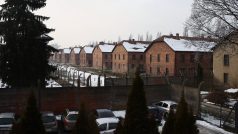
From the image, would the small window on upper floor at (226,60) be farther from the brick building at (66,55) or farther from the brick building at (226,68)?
the brick building at (66,55)

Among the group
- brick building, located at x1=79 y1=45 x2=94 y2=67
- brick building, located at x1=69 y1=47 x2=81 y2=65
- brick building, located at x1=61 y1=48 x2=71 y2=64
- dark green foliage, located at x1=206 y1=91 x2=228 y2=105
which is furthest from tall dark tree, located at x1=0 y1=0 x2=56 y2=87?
brick building, located at x1=61 y1=48 x2=71 y2=64

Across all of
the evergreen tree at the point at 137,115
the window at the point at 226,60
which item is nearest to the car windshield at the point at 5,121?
the evergreen tree at the point at 137,115

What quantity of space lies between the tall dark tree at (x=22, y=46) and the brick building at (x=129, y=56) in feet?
120

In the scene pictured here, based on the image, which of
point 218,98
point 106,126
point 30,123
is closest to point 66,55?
point 218,98

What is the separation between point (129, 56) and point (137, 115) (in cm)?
5841

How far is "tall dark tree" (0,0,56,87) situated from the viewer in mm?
28047

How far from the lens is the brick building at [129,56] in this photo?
67625 millimetres

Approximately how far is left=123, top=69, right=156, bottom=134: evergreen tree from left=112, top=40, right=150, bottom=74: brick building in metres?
54.7

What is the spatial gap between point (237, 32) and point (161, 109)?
9.26m

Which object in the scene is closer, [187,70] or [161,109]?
[161,109]

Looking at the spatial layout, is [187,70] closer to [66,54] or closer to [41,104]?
[41,104]

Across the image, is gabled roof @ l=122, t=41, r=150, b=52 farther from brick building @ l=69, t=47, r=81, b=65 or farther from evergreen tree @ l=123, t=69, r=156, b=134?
evergreen tree @ l=123, t=69, r=156, b=134

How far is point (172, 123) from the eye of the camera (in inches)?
435

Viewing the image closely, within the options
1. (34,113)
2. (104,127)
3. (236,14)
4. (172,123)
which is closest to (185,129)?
(172,123)
